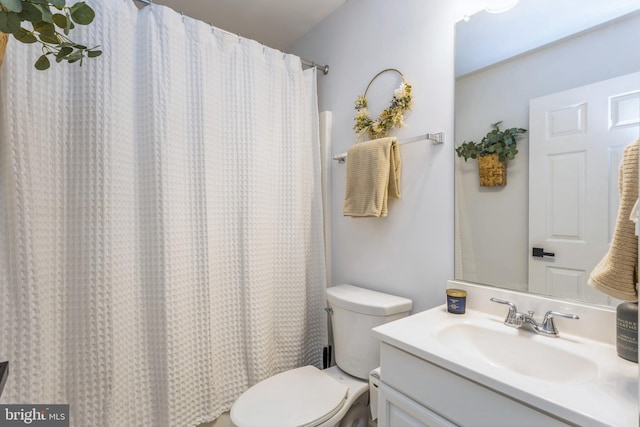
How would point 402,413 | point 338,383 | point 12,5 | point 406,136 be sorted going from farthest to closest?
point 406,136 < point 338,383 < point 402,413 < point 12,5

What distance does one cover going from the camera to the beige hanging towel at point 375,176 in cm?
142

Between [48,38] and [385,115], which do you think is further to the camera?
[385,115]

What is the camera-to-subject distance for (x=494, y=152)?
3.85 feet

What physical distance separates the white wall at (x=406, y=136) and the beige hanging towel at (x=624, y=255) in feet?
1.78

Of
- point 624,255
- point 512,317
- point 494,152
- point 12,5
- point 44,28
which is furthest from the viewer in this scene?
point 494,152

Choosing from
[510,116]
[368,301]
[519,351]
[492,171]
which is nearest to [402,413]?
[519,351]

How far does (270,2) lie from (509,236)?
1.76 m

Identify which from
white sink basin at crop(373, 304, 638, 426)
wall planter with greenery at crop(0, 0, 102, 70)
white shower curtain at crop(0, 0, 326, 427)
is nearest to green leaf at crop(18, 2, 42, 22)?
wall planter with greenery at crop(0, 0, 102, 70)

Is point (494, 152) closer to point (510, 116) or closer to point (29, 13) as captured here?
point (510, 116)

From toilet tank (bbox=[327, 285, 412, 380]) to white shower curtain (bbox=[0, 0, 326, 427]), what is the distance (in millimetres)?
314

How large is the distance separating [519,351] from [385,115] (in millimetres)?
1113

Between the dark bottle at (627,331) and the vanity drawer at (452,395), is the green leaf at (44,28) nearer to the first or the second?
the vanity drawer at (452,395)

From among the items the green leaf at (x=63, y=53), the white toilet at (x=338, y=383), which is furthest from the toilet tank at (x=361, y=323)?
the green leaf at (x=63, y=53)

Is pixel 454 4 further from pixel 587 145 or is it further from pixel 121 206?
pixel 121 206
